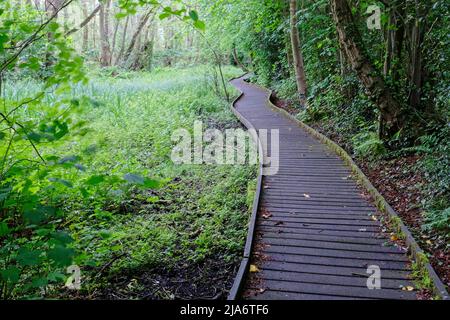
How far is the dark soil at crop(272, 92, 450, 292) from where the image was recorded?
454 cm

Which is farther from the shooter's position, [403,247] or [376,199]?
[376,199]

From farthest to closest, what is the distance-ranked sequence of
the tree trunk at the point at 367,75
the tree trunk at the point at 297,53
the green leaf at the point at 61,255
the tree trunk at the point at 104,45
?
1. the tree trunk at the point at 104,45
2. the tree trunk at the point at 297,53
3. the tree trunk at the point at 367,75
4. the green leaf at the point at 61,255

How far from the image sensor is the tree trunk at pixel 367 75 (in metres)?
8.07

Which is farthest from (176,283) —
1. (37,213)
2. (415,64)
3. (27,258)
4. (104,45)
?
(104,45)

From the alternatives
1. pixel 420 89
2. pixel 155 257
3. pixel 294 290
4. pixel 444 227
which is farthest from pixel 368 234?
pixel 420 89

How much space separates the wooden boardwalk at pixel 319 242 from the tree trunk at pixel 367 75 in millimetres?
1397

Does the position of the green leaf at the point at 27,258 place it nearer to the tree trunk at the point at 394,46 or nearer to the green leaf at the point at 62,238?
the green leaf at the point at 62,238

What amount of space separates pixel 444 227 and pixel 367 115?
5947 millimetres

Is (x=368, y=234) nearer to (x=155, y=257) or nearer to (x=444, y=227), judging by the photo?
(x=444, y=227)

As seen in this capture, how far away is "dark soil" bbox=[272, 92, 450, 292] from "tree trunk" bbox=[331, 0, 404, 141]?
2.89 ft

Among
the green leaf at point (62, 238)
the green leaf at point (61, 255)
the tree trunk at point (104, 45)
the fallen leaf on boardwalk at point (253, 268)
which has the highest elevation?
the tree trunk at point (104, 45)

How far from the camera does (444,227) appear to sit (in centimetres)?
502

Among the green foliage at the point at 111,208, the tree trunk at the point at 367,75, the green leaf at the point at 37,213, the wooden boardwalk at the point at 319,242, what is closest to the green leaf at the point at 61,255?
the green foliage at the point at 111,208
